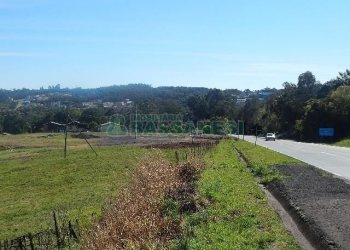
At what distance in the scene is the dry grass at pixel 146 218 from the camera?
10836mm

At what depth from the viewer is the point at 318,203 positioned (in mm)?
13633

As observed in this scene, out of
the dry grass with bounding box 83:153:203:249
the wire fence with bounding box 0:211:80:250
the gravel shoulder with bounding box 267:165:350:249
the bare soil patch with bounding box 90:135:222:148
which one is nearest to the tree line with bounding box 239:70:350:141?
the bare soil patch with bounding box 90:135:222:148

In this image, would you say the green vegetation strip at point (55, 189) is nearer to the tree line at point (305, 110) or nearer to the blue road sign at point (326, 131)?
the blue road sign at point (326, 131)

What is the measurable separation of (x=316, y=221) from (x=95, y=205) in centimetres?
1118

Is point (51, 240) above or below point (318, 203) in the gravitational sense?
below

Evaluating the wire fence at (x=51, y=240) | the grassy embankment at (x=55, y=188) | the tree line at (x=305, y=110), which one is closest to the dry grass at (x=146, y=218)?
the wire fence at (x=51, y=240)

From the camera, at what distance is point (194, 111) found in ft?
404

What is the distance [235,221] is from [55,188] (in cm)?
1707

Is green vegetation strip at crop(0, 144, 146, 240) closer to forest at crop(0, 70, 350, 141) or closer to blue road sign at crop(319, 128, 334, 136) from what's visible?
blue road sign at crop(319, 128, 334, 136)

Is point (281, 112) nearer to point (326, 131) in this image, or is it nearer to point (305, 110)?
point (305, 110)

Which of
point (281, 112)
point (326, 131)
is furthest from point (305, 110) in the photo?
point (281, 112)

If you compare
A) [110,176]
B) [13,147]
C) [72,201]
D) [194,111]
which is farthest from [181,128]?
[72,201]

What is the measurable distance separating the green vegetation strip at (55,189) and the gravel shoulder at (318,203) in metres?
6.39

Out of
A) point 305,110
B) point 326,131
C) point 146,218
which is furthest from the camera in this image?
point 305,110
